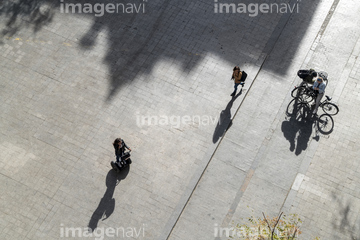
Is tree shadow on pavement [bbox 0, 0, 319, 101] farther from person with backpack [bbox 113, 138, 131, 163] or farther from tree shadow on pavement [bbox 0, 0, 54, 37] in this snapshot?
person with backpack [bbox 113, 138, 131, 163]

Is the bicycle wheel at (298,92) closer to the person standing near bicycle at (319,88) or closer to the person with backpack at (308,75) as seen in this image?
the person with backpack at (308,75)

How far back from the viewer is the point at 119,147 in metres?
11.4

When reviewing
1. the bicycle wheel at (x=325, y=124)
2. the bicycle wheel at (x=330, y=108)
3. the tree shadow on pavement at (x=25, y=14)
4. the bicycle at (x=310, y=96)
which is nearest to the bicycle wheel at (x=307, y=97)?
the bicycle at (x=310, y=96)

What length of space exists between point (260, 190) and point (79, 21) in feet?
33.9

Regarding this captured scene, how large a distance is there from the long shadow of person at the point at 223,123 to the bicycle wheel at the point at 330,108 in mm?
3303

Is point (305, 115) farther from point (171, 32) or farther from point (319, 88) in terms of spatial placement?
point (171, 32)

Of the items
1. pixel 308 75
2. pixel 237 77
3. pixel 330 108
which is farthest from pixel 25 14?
pixel 330 108

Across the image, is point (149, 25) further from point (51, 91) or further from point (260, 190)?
point (260, 190)

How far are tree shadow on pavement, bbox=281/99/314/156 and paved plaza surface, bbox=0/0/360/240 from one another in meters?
0.05

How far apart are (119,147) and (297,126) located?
21.1 ft

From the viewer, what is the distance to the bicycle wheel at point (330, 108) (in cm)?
1280

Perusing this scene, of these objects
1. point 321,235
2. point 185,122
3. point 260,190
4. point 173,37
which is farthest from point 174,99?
point 321,235

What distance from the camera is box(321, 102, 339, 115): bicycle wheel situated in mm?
12798

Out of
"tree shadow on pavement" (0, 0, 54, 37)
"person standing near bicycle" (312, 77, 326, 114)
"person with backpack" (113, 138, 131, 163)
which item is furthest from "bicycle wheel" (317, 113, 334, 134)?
"tree shadow on pavement" (0, 0, 54, 37)
